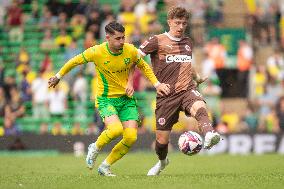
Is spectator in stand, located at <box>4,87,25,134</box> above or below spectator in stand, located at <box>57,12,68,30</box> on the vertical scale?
below

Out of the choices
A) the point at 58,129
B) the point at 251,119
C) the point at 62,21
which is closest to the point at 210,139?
the point at 251,119

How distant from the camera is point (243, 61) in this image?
26.8 meters

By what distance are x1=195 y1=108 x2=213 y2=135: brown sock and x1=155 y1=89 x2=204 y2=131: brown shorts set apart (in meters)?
0.30

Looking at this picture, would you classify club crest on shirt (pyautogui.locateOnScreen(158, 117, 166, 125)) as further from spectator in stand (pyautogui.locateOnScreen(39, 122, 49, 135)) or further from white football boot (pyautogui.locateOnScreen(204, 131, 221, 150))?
spectator in stand (pyautogui.locateOnScreen(39, 122, 49, 135))

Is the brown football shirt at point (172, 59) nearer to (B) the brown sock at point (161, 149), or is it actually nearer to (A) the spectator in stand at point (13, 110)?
(B) the brown sock at point (161, 149)

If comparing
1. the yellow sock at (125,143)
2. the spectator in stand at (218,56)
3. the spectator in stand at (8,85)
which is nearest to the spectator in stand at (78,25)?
the spectator in stand at (8,85)

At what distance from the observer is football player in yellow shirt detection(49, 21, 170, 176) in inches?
551

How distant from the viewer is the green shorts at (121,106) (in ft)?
47.0

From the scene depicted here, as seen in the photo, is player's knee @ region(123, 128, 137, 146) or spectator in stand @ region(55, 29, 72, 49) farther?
spectator in stand @ region(55, 29, 72, 49)

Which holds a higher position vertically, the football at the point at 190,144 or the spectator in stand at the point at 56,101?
the football at the point at 190,144

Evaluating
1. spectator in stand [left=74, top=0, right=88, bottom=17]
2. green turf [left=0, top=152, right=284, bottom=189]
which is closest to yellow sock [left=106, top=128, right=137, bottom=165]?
green turf [left=0, top=152, right=284, bottom=189]

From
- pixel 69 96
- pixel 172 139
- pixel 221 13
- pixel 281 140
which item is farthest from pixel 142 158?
pixel 221 13

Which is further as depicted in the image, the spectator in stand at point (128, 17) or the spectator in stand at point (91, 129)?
the spectator in stand at point (128, 17)

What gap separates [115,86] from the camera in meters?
14.4
